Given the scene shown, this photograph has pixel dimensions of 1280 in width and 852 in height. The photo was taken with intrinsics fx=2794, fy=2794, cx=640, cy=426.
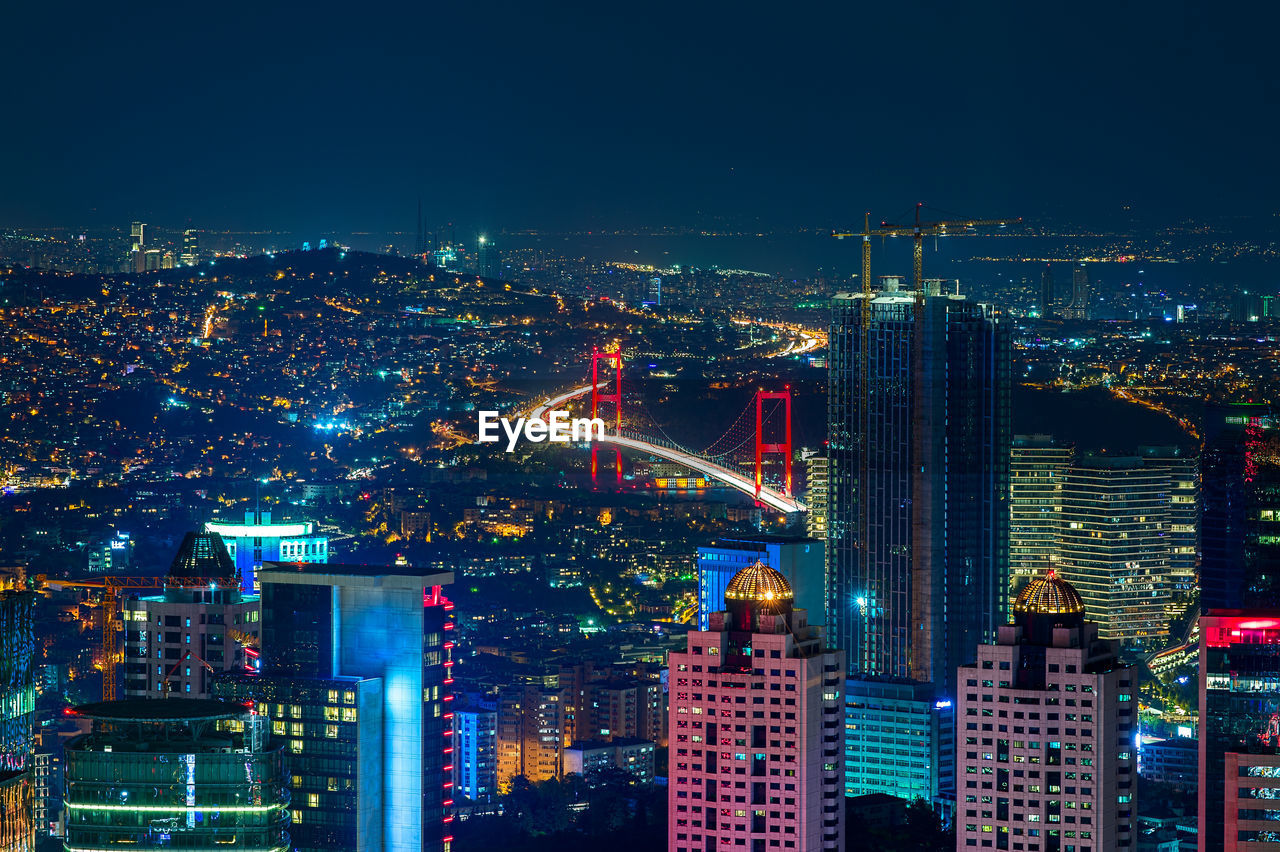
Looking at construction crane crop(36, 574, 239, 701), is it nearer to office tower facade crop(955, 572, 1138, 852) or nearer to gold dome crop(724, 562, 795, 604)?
gold dome crop(724, 562, 795, 604)

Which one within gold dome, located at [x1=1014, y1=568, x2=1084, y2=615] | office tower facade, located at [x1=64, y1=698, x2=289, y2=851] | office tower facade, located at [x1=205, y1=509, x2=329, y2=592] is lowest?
office tower facade, located at [x1=64, y1=698, x2=289, y2=851]

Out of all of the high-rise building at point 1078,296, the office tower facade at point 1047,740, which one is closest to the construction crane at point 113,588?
the office tower facade at point 1047,740

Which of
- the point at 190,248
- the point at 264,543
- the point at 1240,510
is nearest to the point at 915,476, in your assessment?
the point at 1240,510

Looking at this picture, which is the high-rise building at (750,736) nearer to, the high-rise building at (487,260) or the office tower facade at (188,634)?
the office tower facade at (188,634)

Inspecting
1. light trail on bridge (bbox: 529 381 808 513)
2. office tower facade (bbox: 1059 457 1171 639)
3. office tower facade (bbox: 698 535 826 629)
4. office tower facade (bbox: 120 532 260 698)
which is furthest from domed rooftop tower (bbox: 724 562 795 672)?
light trail on bridge (bbox: 529 381 808 513)

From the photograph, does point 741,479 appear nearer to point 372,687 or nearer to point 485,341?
point 485,341

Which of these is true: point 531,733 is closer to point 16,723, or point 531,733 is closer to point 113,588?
point 113,588
